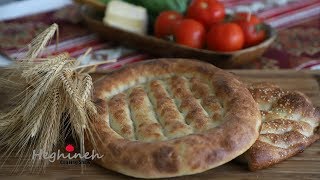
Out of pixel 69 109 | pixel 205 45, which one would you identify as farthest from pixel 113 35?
pixel 69 109

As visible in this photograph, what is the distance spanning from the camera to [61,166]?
1664mm

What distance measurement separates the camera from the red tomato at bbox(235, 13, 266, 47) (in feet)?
8.59

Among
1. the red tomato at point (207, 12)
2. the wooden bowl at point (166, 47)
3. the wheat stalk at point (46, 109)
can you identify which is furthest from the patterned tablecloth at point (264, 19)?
the wheat stalk at point (46, 109)

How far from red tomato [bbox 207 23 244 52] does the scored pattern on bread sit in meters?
0.65

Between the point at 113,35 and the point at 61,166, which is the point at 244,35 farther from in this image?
the point at 61,166

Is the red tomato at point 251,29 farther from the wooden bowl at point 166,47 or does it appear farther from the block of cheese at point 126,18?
the block of cheese at point 126,18

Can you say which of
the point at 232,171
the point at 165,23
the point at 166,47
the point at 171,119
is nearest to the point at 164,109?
the point at 171,119

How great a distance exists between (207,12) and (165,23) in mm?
253

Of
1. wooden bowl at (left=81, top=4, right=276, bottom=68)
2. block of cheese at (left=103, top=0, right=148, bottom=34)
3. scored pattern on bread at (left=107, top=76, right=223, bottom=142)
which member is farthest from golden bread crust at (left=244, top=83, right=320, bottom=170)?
block of cheese at (left=103, top=0, right=148, bottom=34)

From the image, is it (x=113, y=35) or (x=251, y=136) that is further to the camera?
(x=113, y=35)

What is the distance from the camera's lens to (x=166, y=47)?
2.57m

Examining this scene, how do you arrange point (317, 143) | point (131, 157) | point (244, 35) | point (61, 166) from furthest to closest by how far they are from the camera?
point (244, 35) < point (317, 143) < point (61, 166) < point (131, 157)

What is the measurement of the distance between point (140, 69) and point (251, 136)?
0.61m

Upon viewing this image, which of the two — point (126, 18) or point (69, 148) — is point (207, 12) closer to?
point (126, 18)
